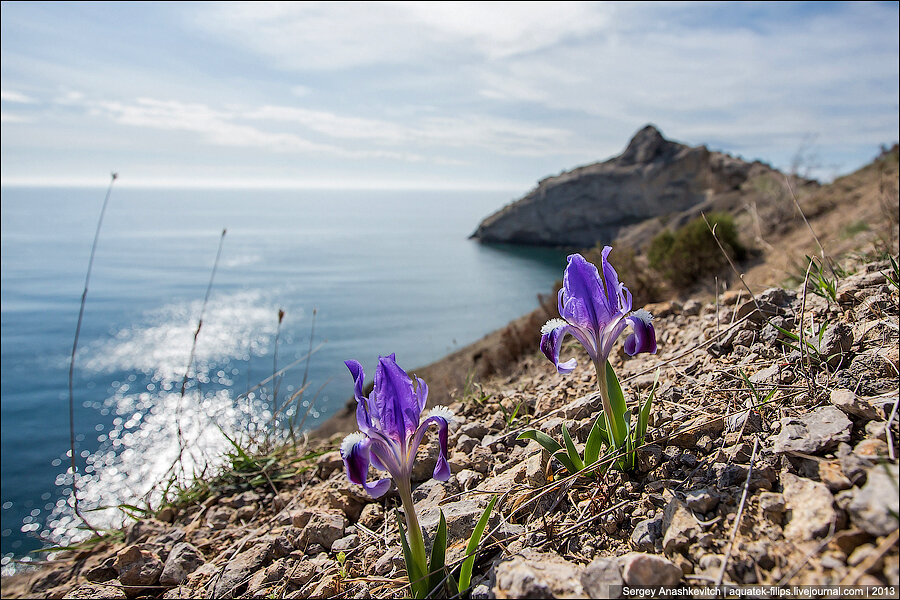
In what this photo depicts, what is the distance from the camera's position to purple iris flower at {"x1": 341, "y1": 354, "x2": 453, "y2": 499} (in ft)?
5.98

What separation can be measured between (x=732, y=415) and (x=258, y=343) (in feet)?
101

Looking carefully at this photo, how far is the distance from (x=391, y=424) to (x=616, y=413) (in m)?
1.11

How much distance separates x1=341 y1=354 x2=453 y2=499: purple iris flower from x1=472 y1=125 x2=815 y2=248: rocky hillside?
50756mm

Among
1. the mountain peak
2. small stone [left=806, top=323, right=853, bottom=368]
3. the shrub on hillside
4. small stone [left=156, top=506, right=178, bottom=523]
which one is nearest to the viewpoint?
small stone [left=806, top=323, right=853, bottom=368]

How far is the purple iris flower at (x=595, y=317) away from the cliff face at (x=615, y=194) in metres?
51.6

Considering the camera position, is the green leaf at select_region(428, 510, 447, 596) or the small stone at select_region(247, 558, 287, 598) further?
the small stone at select_region(247, 558, 287, 598)

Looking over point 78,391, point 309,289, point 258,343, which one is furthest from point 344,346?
point 309,289

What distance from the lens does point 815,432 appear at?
1.91m

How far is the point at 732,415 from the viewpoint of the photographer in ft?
7.69

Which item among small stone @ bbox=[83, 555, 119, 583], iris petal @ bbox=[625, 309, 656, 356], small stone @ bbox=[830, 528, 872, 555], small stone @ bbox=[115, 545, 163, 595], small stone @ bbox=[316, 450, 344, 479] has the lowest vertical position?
small stone @ bbox=[83, 555, 119, 583]

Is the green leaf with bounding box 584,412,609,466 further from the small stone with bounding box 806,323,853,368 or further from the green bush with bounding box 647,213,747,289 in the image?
the green bush with bounding box 647,213,747,289

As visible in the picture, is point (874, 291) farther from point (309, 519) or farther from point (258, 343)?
point (258, 343)

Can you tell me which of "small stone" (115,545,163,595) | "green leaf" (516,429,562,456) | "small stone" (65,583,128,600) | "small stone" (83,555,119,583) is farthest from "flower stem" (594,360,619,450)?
"small stone" (83,555,119,583)

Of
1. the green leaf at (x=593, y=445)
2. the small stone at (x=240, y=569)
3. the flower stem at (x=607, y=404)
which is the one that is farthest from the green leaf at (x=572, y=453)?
the small stone at (x=240, y=569)
